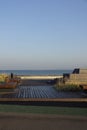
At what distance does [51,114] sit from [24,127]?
1.20 meters

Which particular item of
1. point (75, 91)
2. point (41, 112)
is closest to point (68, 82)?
point (75, 91)

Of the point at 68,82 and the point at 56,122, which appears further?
the point at 68,82

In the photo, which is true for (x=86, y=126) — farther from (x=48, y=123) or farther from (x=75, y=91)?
(x=75, y=91)

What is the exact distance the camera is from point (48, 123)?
8.30 metres

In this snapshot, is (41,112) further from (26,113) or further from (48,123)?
(48,123)

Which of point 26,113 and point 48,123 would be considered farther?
point 26,113

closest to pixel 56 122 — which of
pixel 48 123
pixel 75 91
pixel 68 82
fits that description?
pixel 48 123

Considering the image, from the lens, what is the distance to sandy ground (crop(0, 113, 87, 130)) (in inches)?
318

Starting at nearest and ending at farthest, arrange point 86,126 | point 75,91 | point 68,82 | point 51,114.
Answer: point 86,126 < point 51,114 < point 75,91 < point 68,82

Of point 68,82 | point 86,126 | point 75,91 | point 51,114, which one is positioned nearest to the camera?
point 86,126

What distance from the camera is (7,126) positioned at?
8258 mm

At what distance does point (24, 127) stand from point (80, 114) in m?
1.94

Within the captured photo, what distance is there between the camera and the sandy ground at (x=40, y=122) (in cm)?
809

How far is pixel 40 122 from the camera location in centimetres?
837
